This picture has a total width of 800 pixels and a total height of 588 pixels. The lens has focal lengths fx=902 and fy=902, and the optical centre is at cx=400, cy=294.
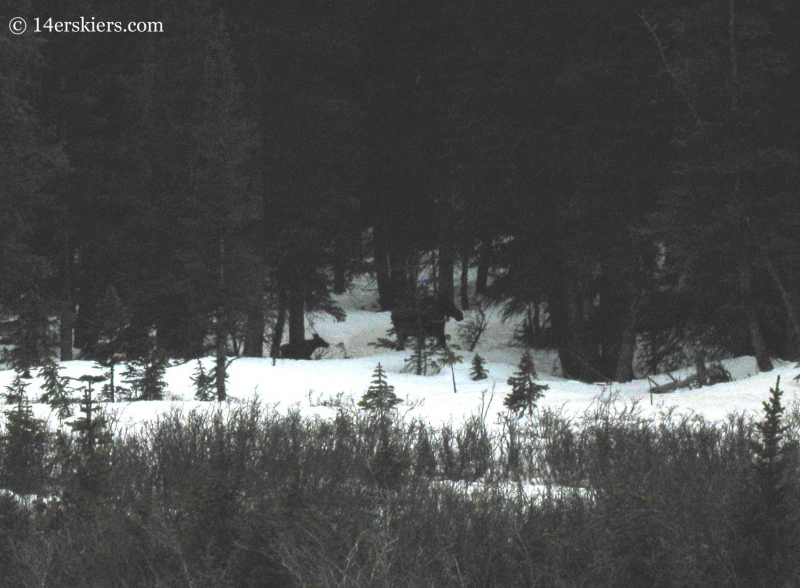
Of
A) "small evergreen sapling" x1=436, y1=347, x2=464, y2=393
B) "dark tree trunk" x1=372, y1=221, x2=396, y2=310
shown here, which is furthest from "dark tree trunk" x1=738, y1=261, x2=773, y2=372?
"dark tree trunk" x1=372, y1=221, x2=396, y2=310

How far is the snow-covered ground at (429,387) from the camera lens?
11648 millimetres

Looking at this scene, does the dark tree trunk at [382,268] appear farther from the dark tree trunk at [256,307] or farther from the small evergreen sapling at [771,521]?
the small evergreen sapling at [771,521]

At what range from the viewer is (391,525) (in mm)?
5105

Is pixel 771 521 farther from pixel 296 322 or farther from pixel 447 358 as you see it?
pixel 296 322

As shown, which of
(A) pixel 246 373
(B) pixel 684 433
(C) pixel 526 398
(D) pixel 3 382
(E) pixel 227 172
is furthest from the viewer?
(A) pixel 246 373

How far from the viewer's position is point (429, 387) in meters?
18.9

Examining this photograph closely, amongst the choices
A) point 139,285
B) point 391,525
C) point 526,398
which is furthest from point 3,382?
point 391,525

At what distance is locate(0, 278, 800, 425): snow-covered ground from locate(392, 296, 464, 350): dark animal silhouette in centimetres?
72

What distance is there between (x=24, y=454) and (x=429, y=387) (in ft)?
40.5

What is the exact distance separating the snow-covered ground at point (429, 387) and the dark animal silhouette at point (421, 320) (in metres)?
0.72

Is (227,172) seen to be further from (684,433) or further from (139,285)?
(684,433)

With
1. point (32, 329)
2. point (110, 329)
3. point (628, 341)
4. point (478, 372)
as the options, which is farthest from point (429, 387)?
point (32, 329)

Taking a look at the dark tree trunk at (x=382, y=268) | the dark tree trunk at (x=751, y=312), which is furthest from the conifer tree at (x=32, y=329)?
the dark tree trunk at (x=751, y=312)

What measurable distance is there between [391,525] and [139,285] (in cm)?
1931
